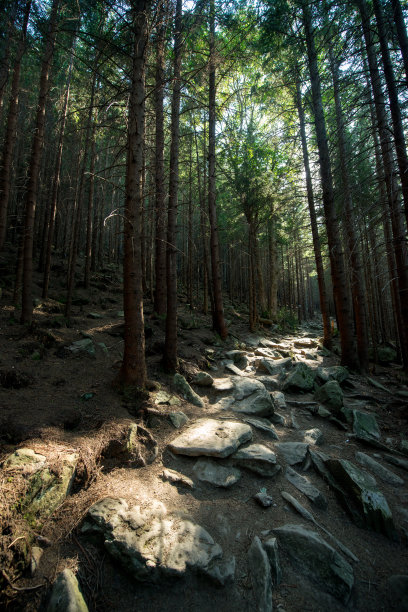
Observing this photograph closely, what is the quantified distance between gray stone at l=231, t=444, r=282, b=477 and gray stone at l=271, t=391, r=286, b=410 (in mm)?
1968

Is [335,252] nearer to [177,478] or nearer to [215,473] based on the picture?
[215,473]

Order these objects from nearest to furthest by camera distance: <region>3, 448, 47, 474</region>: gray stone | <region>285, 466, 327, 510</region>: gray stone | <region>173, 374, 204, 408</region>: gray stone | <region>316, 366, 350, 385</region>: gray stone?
<region>3, 448, 47, 474</region>: gray stone < <region>285, 466, 327, 510</region>: gray stone < <region>173, 374, 204, 408</region>: gray stone < <region>316, 366, 350, 385</region>: gray stone

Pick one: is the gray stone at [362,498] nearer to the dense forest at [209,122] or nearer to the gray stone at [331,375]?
the dense forest at [209,122]

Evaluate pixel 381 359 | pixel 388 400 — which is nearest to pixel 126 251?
pixel 388 400

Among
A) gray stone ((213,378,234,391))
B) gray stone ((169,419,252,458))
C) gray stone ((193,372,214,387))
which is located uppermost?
gray stone ((193,372,214,387))

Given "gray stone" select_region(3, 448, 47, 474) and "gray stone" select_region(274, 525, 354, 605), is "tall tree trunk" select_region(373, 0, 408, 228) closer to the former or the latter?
"gray stone" select_region(274, 525, 354, 605)

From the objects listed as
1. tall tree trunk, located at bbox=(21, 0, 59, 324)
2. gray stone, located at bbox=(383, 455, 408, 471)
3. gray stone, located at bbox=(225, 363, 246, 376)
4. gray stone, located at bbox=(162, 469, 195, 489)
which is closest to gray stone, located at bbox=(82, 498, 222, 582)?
gray stone, located at bbox=(162, 469, 195, 489)

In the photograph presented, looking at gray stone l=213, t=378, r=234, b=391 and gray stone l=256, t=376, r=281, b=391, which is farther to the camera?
gray stone l=256, t=376, r=281, b=391

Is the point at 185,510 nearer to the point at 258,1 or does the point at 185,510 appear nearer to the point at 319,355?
the point at 319,355

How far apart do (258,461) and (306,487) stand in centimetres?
63

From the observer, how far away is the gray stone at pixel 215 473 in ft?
10.4

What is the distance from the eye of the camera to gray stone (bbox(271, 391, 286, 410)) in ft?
18.0

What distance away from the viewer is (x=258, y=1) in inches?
312

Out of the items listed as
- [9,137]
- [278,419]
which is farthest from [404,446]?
[9,137]
